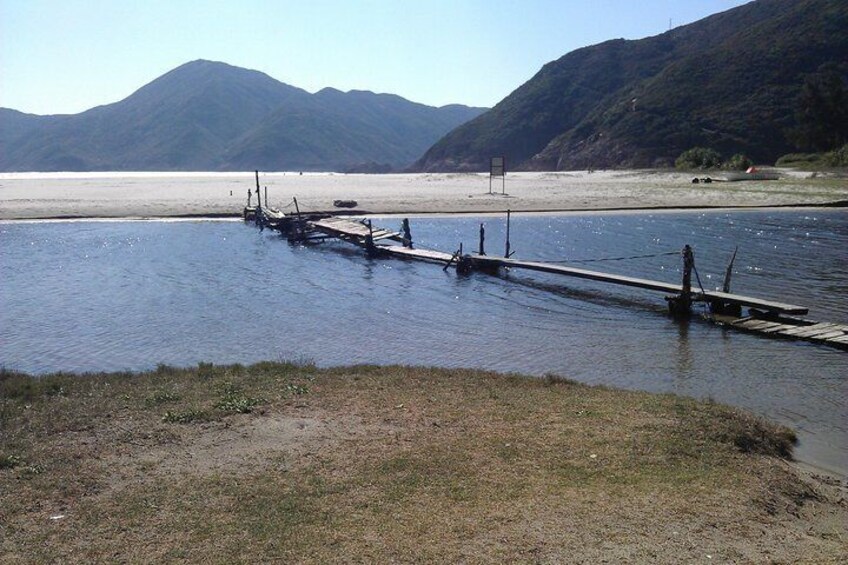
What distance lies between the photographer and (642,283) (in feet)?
72.9

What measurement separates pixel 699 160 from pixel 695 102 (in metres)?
30.6

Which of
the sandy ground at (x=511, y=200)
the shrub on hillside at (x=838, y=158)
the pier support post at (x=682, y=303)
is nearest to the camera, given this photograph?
the pier support post at (x=682, y=303)

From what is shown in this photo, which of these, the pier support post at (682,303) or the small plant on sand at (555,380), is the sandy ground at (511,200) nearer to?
the pier support post at (682,303)

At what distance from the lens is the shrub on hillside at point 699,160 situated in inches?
3374

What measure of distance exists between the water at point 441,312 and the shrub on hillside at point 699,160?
159ft

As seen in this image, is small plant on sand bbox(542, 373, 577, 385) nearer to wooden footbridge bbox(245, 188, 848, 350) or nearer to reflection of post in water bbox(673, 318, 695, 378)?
reflection of post in water bbox(673, 318, 695, 378)

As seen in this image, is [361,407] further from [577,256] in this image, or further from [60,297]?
[577,256]

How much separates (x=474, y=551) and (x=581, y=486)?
1.81 metres

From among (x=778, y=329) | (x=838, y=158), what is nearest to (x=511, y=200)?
(x=838, y=158)

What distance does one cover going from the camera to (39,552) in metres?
6.36

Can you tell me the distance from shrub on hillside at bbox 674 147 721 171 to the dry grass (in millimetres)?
80777

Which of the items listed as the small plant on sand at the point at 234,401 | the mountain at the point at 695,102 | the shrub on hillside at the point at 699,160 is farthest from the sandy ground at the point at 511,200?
the small plant on sand at the point at 234,401

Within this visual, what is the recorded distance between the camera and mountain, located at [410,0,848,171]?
339 feet

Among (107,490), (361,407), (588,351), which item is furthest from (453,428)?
(588,351)
